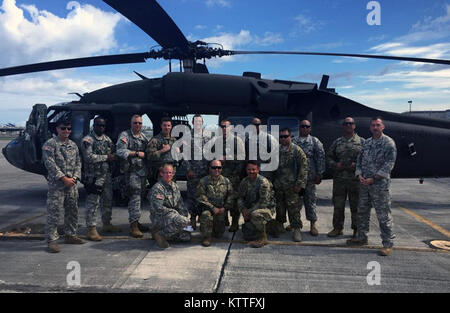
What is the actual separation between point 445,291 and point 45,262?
511cm

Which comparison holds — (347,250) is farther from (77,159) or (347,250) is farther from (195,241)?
(77,159)

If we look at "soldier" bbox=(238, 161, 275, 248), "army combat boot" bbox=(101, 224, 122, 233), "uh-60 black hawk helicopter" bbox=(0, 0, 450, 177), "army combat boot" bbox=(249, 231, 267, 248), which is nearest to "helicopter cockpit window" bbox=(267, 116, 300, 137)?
"uh-60 black hawk helicopter" bbox=(0, 0, 450, 177)

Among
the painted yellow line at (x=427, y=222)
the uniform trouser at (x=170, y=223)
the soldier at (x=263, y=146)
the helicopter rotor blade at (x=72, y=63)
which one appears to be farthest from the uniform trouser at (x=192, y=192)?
the painted yellow line at (x=427, y=222)

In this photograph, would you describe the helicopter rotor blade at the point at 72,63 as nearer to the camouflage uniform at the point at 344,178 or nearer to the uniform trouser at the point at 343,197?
the camouflage uniform at the point at 344,178

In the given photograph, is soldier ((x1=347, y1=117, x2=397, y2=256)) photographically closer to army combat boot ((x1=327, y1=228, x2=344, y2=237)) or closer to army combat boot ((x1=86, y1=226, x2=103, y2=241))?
army combat boot ((x1=327, y1=228, x2=344, y2=237))

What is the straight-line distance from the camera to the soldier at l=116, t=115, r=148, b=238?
5.51 m

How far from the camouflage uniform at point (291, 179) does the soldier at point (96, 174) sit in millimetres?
2994

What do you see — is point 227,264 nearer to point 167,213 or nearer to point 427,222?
point 167,213

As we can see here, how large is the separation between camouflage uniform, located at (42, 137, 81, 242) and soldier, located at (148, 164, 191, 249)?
1.28 meters

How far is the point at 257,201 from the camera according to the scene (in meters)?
5.24

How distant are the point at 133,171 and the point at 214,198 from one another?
1557mm
